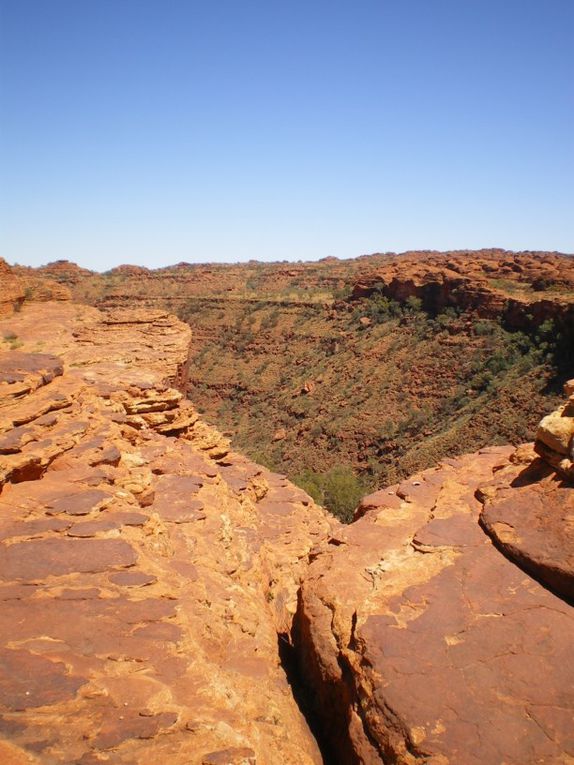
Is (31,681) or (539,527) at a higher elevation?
(539,527)

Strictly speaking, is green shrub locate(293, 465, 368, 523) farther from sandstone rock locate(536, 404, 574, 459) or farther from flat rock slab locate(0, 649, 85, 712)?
flat rock slab locate(0, 649, 85, 712)

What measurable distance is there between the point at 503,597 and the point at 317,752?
2721 millimetres

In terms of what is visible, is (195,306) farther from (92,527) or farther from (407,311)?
(92,527)

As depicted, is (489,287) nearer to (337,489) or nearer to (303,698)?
(337,489)

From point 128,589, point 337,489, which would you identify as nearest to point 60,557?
point 128,589

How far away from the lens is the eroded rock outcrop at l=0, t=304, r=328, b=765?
4113 millimetres

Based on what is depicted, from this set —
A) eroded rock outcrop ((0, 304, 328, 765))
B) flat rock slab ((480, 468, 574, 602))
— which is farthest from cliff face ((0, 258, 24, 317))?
flat rock slab ((480, 468, 574, 602))

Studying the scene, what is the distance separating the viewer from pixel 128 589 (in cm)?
593

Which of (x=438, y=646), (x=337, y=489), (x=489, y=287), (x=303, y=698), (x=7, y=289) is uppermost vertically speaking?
(x=489, y=287)

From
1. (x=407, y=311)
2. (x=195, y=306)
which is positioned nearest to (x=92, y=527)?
(x=407, y=311)

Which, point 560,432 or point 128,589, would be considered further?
point 560,432

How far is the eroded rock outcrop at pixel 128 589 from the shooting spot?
13.5 feet

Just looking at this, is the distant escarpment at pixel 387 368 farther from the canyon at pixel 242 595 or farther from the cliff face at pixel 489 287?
the canyon at pixel 242 595

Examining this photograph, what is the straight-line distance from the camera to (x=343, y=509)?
2442 cm
